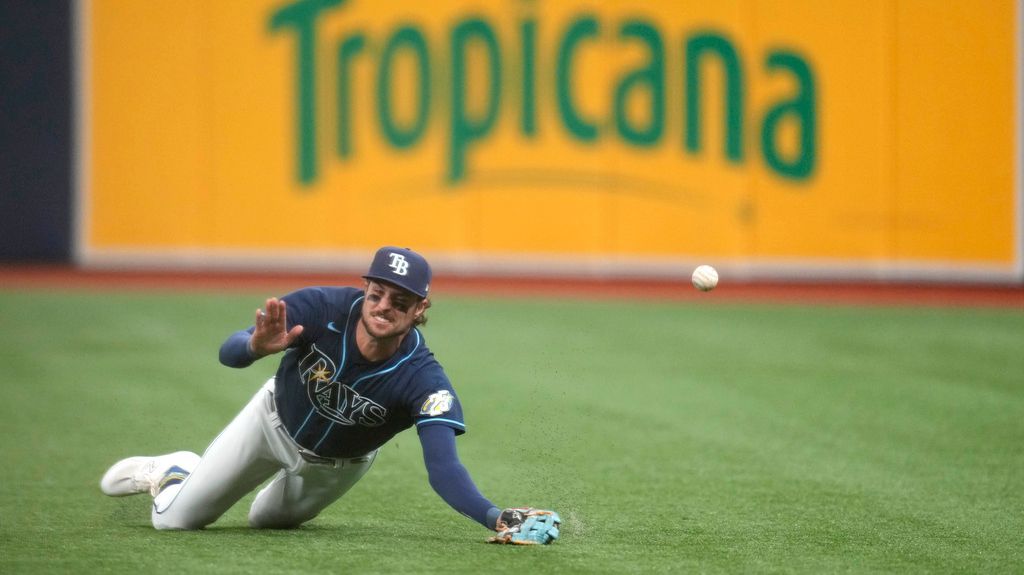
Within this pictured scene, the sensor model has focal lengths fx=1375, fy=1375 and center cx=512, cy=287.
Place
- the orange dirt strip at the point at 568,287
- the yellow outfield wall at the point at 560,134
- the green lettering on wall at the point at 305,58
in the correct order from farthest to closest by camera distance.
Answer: the green lettering on wall at the point at 305,58
the yellow outfield wall at the point at 560,134
the orange dirt strip at the point at 568,287

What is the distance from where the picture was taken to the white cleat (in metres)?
6.43

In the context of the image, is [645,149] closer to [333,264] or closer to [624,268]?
[624,268]

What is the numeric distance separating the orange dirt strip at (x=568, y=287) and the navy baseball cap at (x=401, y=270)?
11.7m

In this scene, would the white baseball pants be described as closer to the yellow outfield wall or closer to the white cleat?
the white cleat

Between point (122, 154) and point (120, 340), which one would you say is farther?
point (122, 154)

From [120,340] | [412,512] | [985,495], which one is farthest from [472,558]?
[120,340]

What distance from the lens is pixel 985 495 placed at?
709 centimetres

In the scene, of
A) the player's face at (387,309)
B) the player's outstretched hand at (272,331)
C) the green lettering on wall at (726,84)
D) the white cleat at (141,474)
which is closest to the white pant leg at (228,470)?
the white cleat at (141,474)

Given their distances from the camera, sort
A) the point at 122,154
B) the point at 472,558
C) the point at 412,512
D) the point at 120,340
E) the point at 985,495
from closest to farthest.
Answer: the point at 472,558 → the point at 412,512 → the point at 985,495 → the point at 120,340 → the point at 122,154

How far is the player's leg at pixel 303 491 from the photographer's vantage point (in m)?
6.01

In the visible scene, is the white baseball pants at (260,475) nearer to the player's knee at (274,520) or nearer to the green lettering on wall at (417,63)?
the player's knee at (274,520)

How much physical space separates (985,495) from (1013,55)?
42.6ft

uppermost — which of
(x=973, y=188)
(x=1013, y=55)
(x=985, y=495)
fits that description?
(x=1013, y=55)

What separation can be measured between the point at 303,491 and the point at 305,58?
14.2 m
